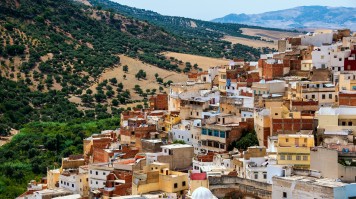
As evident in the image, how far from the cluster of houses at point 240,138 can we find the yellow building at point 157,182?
0.15 ft

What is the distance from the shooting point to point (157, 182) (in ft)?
105

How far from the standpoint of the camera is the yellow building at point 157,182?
31.4 metres

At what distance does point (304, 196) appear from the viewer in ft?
82.3

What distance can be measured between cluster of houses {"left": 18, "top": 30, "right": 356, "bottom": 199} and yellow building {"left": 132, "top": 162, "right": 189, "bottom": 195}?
0.04 m

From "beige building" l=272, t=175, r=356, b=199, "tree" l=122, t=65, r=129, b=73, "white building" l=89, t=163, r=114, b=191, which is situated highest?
"tree" l=122, t=65, r=129, b=73

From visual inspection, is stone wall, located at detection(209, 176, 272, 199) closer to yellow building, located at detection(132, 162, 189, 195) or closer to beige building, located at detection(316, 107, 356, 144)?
yellow building, located at detection(132, 162, 189, 195)

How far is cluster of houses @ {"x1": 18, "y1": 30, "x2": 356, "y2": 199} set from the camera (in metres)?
28.5

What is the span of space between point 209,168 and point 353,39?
67.4 ft

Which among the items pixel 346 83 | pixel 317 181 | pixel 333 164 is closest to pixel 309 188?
pixel 317 181

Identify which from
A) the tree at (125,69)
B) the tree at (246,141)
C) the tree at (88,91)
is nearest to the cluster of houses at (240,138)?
the tree at (246,141)

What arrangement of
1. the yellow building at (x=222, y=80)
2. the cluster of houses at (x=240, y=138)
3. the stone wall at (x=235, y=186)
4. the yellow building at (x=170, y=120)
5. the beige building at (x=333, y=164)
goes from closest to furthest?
1. the beige building at (x=333, y=164)
2. the stone wall at (x=235, y=186)
3. the cluster of houses at (x=240, y=138)
4. the yellow building at (x=170, y=120)
5. the yellow building at (x=222, y=80)

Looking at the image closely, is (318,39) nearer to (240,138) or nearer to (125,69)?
(240,138)

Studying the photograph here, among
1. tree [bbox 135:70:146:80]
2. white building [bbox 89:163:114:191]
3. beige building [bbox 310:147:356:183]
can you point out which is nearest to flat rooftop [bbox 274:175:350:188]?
beige building [bbox 310:147:356:183]

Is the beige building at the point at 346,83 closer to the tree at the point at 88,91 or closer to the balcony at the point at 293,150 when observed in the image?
the balcony at the point at 293,150
